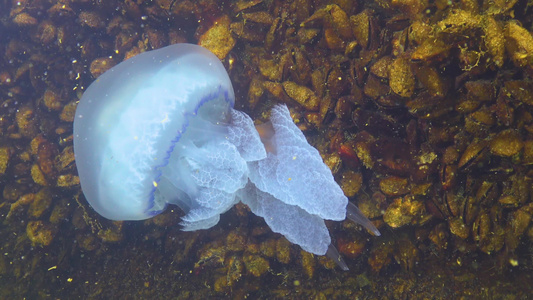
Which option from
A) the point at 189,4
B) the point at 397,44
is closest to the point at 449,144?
the point at 397,44

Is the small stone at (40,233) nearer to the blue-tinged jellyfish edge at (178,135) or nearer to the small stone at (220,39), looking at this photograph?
the blue-tinged jellyfish edge at (178,135)

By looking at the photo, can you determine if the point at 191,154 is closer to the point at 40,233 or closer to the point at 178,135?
the point at 178,135

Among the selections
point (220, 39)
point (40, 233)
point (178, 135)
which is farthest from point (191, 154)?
point (40, 233)

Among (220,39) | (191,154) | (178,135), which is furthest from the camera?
(220,39)

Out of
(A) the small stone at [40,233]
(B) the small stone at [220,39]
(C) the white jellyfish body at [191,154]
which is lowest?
(A) the small stone at [40,233]

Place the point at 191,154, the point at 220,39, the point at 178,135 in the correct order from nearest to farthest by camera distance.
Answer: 1. the point at 178,135
2. the point at 191,154
3. the point at 220,39

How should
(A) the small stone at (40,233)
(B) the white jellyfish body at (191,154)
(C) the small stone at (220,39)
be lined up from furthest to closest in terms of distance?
(A) the small stone at (40,233) → (C) the small stone at (220,39) → (B) the white jellyfish body at (191,154)

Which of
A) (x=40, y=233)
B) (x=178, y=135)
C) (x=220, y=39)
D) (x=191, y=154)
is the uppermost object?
(x=220, y=39)

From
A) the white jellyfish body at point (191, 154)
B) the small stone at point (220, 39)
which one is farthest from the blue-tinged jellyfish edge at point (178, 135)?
the small stone at point (220, 39)

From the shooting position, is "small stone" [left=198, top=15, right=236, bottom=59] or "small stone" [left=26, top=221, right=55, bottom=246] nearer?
"small stone" [left=198, top=15, right=236, bottom=59]

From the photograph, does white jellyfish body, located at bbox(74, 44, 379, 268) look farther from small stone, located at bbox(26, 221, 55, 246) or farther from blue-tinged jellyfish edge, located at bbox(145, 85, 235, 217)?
small stone, located at bbox(26, 221, 55, 246)

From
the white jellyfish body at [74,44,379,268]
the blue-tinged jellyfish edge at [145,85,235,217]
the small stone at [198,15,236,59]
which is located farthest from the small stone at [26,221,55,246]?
the small stone at [198,15,236,59]

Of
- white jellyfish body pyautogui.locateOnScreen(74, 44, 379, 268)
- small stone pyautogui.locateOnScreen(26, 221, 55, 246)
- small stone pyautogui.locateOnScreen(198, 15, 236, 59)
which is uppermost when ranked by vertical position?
small stone pyautogui.locateOnScreen(198, 15, 236, 59)
